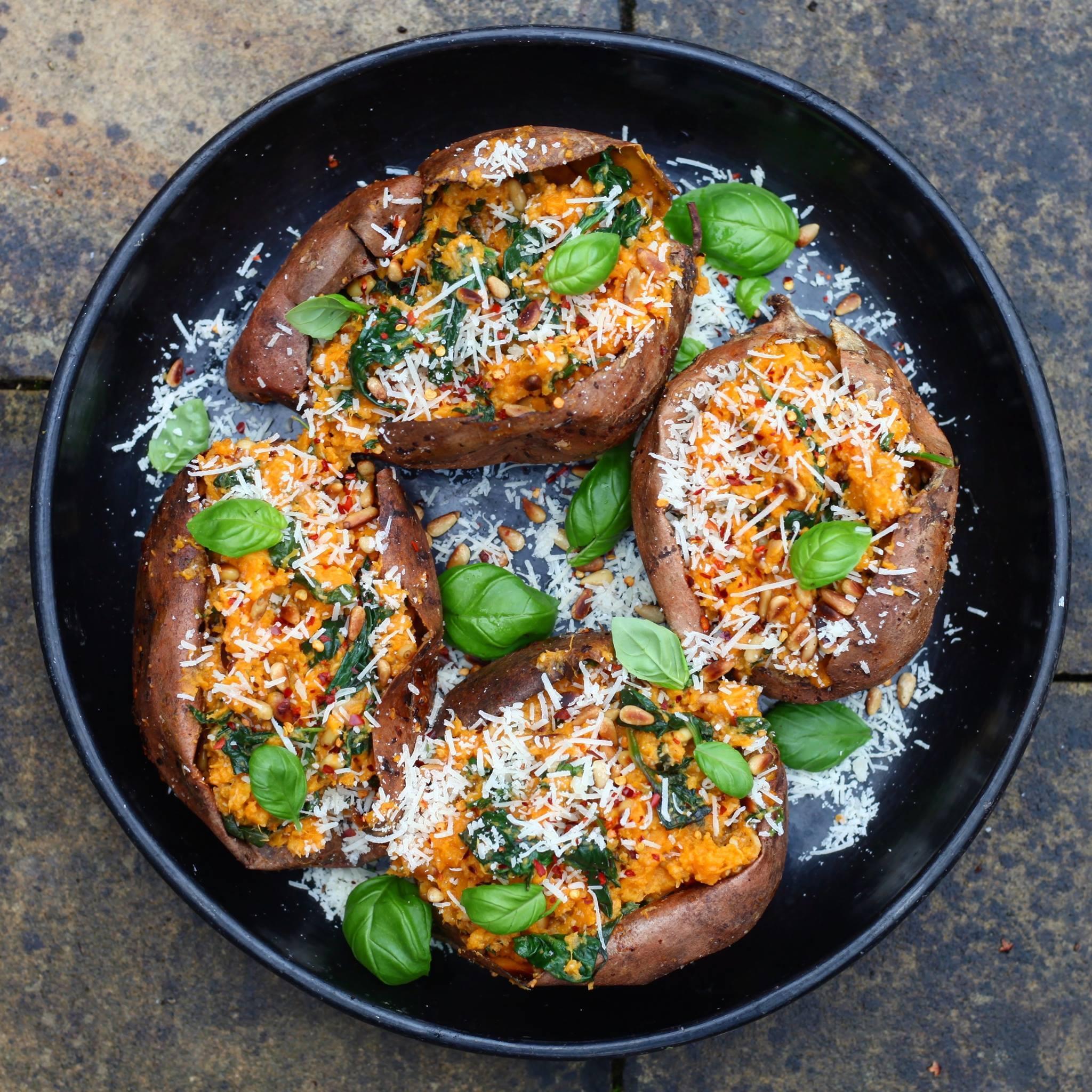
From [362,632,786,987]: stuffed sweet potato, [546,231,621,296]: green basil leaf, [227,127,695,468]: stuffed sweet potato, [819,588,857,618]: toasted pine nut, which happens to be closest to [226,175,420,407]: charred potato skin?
[227,127,695,468]: stuffed sweet potato

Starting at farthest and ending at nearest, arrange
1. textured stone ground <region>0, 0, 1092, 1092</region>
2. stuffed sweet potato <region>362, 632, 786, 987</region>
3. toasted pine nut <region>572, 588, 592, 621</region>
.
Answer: textured stone ground <region>0, 0, 1092, 1092</region>, toasted pine nut <region>572, 588, 592, 621</region>, stuffed sweet potato <region>362, 632, 786, 987</region>

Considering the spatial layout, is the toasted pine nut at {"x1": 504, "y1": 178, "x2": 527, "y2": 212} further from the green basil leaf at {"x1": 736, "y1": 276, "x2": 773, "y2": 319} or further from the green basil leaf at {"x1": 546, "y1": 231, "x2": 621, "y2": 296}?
the green basil leaf at {"x1": 736, "y1": 276, "x2": 773, "y2": 319}

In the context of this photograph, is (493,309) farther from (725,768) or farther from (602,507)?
(725,768)

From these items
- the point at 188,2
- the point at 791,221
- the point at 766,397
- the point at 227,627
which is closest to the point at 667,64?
the point at 791,221

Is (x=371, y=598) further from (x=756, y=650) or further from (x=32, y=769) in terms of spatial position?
(x=32, y=769)

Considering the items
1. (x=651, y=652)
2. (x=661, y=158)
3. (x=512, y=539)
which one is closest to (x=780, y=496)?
(x=651, y=652)

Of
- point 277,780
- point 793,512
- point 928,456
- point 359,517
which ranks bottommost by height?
point 277,780
